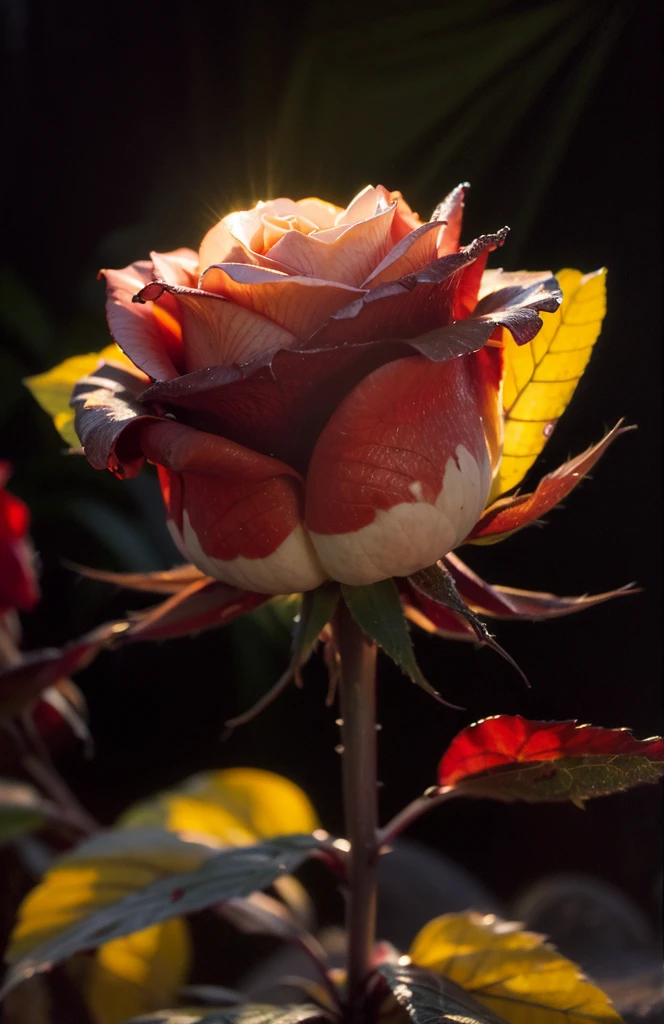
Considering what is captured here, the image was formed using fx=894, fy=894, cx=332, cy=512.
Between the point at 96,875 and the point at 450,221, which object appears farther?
the point at 96,875

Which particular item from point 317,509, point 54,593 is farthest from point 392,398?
point 54,593

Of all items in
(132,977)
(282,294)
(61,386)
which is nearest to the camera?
(282,294)

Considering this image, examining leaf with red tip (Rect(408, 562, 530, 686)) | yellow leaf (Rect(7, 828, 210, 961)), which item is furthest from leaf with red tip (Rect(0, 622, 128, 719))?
leaf with red tip (Rect(408, 562, 530, 686))

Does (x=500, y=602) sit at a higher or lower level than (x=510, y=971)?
higher

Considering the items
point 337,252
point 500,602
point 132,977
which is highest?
point 337,252

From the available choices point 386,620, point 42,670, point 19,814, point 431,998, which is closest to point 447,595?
point 386,620

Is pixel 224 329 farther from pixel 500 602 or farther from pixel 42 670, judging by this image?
pixel 42 670

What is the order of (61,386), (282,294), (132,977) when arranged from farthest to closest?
(132,977)
(61,386)
(282,294)

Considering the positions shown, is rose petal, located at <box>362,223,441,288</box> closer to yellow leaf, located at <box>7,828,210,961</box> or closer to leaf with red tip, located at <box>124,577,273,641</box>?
leaf with red tip, located at <box>124,577,273,641</box>
